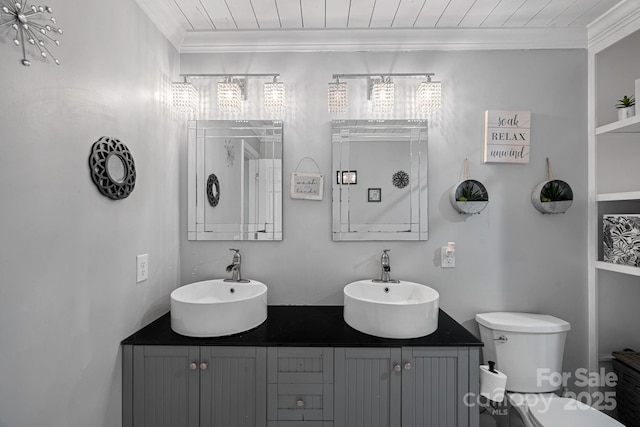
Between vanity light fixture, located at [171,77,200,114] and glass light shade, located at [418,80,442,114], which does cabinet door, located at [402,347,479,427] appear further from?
vanity light fixture, located at [171,77,200,114]

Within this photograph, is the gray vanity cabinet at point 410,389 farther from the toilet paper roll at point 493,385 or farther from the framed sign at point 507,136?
the framed sign at point 507,136

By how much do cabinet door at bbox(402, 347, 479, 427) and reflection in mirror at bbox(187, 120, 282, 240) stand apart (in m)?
0.99

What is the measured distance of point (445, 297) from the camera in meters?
1.79

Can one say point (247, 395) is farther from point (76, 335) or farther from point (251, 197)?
point (251, 197)

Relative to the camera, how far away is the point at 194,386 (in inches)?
50.6

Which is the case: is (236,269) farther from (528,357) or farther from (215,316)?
(528,357)

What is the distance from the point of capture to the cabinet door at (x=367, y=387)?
50.2 inches

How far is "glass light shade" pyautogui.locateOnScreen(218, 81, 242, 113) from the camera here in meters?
1.70

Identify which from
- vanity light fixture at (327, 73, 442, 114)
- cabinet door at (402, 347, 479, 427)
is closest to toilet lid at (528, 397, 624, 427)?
cabinet door at (402, 347, 479, 427)

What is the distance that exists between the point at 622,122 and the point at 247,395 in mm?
2329

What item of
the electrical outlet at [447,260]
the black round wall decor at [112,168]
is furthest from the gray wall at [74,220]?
the electrical outlet at [447,260]

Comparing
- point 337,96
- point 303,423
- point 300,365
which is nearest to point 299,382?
point 300,365

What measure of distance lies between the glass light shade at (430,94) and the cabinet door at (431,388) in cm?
129

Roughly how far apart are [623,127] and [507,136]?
0.55 m
